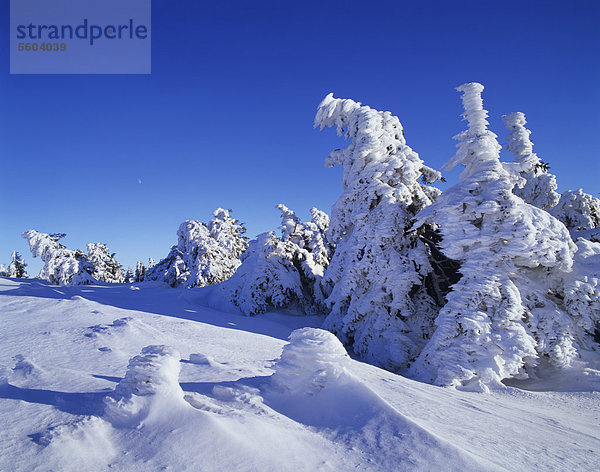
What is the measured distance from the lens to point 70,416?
3.19m

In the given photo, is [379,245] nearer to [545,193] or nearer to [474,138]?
[474,138]

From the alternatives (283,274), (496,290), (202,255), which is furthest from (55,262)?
(496,290)

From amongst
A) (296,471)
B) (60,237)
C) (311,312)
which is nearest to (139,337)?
(296,471)

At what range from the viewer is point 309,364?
168 inches

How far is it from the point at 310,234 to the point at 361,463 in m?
16.5

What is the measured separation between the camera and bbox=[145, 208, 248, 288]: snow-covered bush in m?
25.7

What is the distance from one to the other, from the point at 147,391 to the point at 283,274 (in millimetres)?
12591

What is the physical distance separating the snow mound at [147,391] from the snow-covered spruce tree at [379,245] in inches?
311

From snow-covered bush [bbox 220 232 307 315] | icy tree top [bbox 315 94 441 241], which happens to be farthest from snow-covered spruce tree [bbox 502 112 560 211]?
snow-covered bush [bbox 220 232 307 315]

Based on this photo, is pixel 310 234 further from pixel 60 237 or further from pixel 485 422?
pixel 60 237

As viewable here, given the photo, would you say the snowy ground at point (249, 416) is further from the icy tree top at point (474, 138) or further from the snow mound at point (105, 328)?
the icy tree top at point (474, 138)

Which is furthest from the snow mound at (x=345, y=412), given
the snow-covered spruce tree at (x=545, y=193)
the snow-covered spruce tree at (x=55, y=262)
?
the snow-covered spruce tree at (x=55, y=262)

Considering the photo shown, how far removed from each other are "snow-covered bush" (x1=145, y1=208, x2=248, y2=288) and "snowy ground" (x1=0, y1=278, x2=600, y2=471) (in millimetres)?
19350

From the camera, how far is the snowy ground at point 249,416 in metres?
2.77
